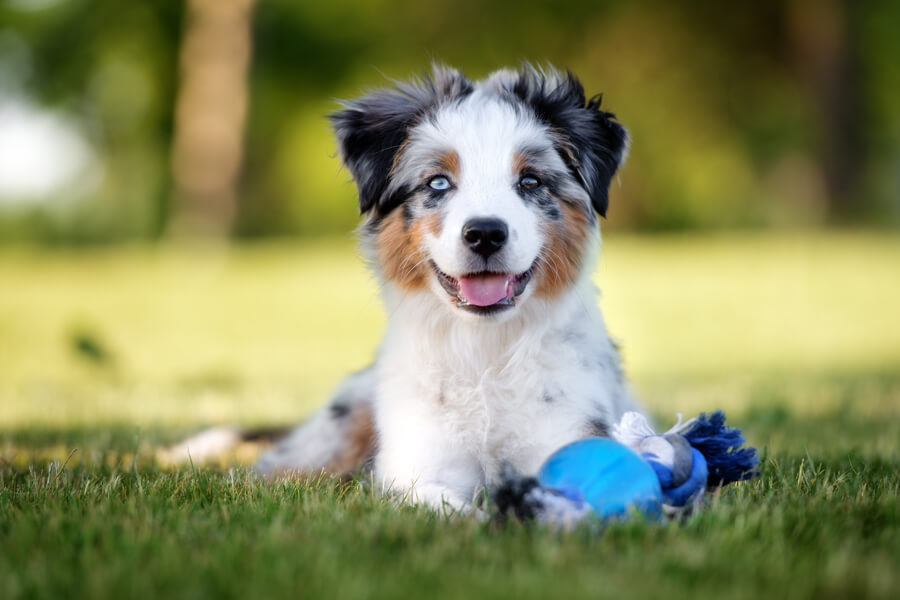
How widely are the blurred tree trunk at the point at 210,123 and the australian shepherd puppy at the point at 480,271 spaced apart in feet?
46.9

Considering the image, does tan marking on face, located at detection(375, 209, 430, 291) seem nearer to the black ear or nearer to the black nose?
the black nose

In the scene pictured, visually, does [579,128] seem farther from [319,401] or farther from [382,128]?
[319,401]

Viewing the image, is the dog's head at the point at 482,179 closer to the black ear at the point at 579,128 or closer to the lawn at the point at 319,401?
the black ear at the point at 579,128

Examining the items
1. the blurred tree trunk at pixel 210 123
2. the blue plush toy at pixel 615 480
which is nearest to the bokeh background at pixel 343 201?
the blurred tree trunk at pixel 210 123

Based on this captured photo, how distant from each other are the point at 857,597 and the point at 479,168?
224 cm

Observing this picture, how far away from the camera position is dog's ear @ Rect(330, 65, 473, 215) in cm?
421

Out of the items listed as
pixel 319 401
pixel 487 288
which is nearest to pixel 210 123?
pixel 319 401

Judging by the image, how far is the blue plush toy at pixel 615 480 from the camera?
2.95 m

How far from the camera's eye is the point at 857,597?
2.31 m

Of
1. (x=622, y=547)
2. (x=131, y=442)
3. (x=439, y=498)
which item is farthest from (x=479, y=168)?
(x=131, y=442)

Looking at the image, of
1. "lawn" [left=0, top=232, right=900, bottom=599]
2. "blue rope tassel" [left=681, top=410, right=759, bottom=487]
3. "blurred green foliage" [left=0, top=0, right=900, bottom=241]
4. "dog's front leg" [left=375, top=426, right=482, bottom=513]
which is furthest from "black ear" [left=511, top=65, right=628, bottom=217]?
"blurred green foliage" [left=0, top=0, right=900, bottom=241]

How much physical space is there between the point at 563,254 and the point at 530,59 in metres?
19.9

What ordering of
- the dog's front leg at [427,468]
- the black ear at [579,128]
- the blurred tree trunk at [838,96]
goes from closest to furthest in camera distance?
1. the dog's front leg at [427,468]
2. the black ear at [579,128]
3. the blurred tree trunk at [838,96]

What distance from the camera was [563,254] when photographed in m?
4.02
